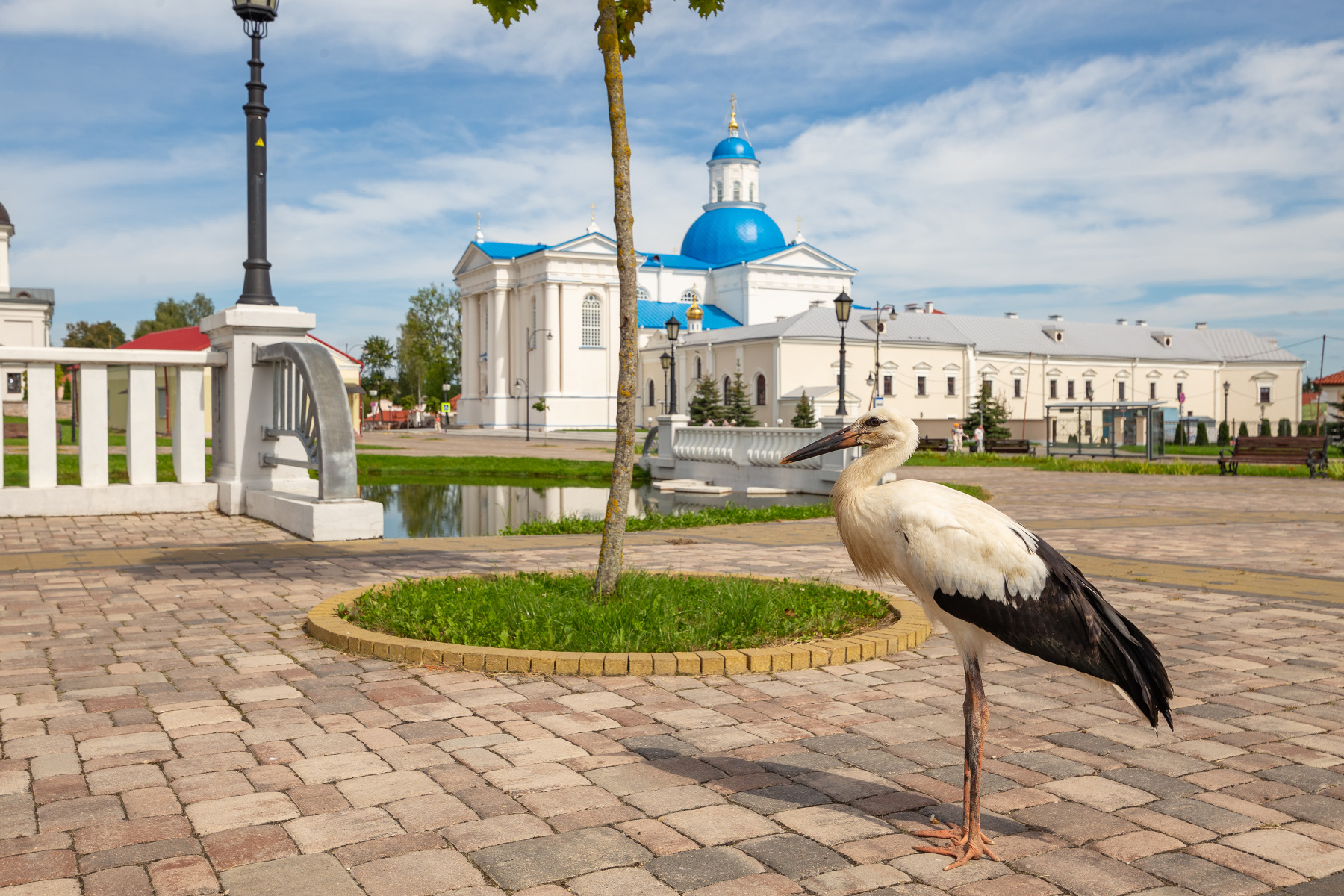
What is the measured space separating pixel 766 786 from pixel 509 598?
2889 millimetres

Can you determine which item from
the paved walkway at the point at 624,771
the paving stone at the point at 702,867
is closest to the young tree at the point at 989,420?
the paved walkway at the point at 624,771

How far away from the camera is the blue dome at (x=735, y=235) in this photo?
85.7 m

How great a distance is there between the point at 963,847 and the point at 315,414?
8.89m

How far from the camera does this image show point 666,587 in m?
7.05

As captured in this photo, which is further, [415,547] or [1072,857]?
[415,547]

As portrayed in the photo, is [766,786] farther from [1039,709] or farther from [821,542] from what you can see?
[821,542]

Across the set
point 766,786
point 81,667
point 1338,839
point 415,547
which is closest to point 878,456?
point 766,786

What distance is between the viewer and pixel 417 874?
10.5 ft

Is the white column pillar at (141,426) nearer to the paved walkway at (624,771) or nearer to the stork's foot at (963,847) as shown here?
the paved walkway at (624,771)

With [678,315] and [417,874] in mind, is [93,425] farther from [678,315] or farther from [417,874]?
[678,315]

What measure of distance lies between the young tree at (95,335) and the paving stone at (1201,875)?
363 feet

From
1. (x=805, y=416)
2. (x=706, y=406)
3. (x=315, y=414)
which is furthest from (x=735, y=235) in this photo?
(x=315, y=414)

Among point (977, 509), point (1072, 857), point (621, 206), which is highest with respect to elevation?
point (621, 206)

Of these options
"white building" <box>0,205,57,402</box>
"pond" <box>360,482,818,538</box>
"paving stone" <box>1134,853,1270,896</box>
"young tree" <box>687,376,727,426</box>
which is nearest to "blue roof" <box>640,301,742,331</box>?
"young tree" <box>687,376,727,426</box>
